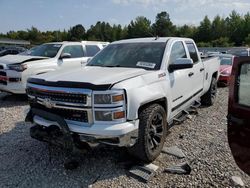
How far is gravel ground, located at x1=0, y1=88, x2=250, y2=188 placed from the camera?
12.6 ft

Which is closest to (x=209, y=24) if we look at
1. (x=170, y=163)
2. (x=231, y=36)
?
(x=231, y=36)

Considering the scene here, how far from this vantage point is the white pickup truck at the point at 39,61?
805cm

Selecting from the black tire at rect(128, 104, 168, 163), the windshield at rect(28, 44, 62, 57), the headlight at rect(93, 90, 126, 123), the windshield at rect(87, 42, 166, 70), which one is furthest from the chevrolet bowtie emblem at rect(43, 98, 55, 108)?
the windshield at rect(28, 44, 62, 57)

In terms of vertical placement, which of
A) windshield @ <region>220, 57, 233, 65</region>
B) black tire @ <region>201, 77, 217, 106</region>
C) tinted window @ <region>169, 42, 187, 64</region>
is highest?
tinted window @ <region>169, 42, 187, 64</region>

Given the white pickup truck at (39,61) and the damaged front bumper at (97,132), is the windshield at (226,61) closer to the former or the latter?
the white pickup truck at (39,61)

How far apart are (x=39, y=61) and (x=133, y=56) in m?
4.30

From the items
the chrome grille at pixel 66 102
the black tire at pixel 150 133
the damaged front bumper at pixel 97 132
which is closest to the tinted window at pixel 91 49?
the chrome grille at pixel 66 102

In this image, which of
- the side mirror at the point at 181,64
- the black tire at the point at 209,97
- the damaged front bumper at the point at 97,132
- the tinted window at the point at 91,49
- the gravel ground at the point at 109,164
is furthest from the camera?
the tinted window at the point at 91,49

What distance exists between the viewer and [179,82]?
5172 mm

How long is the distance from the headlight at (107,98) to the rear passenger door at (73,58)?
5.69 meters

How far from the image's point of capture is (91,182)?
151 inches

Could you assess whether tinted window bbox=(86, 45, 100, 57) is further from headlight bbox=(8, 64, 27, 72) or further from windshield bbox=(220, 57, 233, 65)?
windshield bbox=(220, 57, 233, 65)

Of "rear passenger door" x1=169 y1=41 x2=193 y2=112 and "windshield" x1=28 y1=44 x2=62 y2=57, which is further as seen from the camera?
"windshield" x1=28 y1=44 x2=62 y2=57

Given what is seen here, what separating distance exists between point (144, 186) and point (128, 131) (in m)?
0.71
